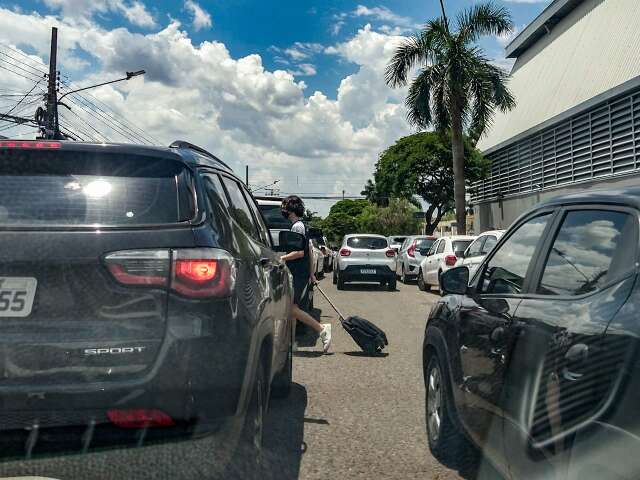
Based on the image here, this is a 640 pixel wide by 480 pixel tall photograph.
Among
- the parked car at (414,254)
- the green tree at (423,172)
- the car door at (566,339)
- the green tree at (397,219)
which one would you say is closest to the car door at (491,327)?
the car door at (566,339)

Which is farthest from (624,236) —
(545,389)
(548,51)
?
(548,51)

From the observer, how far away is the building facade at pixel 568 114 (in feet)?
76.7

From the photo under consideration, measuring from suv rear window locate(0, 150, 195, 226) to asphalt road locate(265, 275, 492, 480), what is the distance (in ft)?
5.93

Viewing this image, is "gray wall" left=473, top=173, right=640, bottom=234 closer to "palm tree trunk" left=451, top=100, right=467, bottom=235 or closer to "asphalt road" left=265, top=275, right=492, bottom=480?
"palm tree trunk" left=451, top=100, right=467, bottom=235

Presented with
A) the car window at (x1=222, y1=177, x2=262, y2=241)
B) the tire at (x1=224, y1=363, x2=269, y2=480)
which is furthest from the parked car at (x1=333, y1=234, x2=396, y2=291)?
the tire at (x1=224, y1=363, x2=269, y2=480)

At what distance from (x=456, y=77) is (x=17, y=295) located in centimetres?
2424

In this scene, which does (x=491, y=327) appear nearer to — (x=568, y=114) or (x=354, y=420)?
(x=354, y=420)

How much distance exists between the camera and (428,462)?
4074 mm

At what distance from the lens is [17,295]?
8.45 feet

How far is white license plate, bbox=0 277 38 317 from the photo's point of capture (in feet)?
8.38

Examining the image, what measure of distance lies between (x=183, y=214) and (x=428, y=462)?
230 centimetres

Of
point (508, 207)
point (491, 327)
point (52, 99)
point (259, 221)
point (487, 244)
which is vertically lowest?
point (491, 327)

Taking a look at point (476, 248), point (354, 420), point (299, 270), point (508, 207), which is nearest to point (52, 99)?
point (476, 248)

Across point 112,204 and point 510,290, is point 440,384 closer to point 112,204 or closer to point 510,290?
point 510,290
